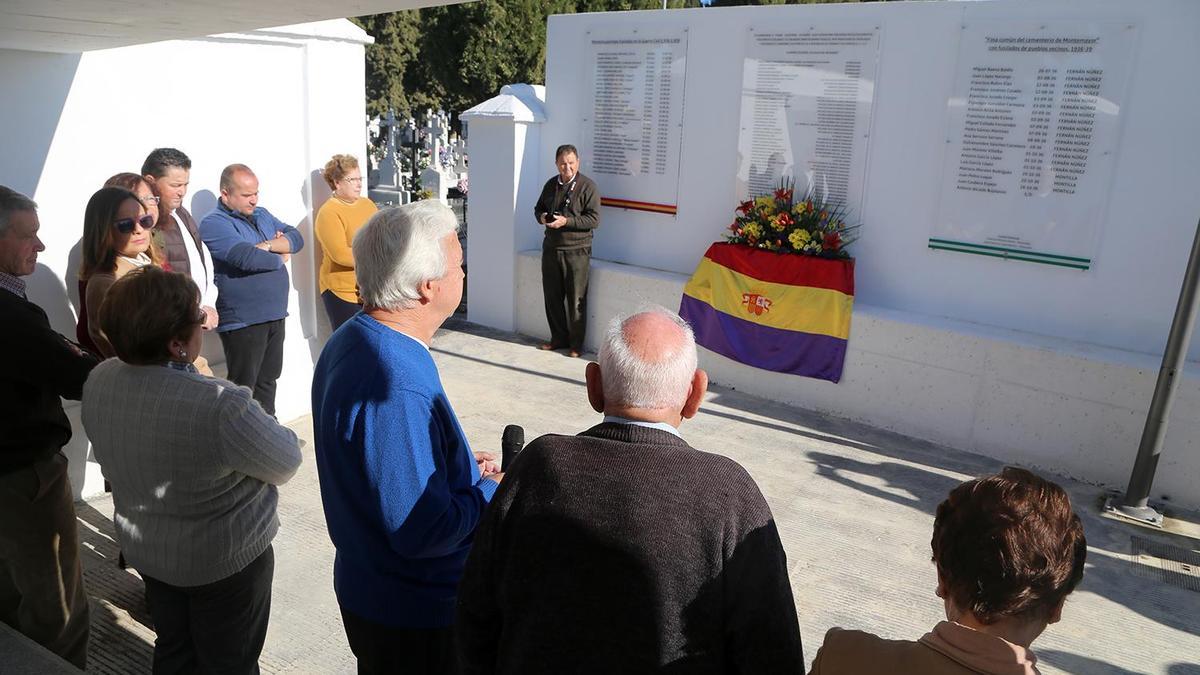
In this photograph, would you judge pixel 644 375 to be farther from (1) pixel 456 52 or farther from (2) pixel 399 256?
(1) pixel 456 52

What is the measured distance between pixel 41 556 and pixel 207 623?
2.34ft

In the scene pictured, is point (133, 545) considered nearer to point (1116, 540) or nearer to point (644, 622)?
point (644, 622)

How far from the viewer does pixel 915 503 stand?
4555mm

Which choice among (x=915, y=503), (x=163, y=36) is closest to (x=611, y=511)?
(x=163, y=36)

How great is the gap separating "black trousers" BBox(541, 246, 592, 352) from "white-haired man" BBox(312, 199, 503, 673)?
4.94 metres

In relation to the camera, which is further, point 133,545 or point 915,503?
point 915,503

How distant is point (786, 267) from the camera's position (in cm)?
597

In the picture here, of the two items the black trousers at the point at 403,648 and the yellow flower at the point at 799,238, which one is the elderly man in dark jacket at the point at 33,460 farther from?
the yellow flower at the point at 799,238

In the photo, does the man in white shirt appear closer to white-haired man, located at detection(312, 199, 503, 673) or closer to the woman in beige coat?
white-haired man, located at detection(312, 199, 503, 673)

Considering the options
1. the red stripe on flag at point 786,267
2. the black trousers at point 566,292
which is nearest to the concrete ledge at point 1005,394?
the red stripe on flag at point 786,267

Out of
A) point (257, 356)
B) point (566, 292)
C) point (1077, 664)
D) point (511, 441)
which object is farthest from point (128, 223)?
point (566, 292)

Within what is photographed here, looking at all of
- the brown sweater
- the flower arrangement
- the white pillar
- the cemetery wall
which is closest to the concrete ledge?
the cemetery wall

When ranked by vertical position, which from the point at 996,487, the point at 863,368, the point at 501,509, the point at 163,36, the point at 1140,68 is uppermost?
the point at 1140,68

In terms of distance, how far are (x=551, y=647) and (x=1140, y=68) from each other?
5101 mm
